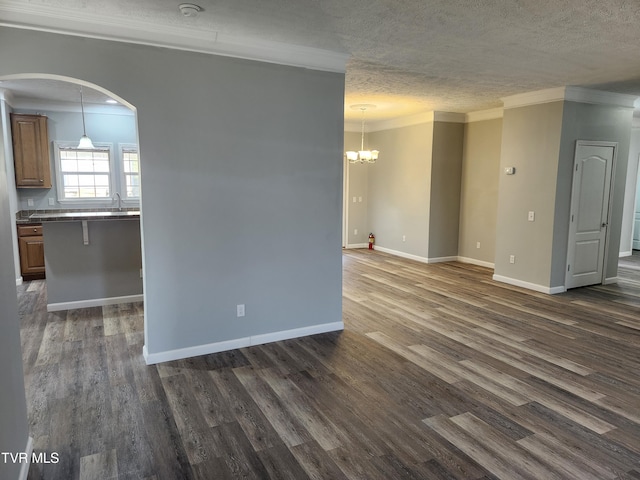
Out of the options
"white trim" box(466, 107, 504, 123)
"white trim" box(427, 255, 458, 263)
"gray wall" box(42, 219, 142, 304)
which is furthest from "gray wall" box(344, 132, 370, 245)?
"gray wall" box(42, 219, 142, 304)

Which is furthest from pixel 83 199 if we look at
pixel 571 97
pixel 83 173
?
pixel 571 97

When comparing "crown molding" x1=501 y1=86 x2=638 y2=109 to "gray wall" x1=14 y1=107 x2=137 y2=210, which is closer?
"crown molding" x1=501 y1=86 x2=638 y2=109

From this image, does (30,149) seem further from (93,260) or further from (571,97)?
(571,97)

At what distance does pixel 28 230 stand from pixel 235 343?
15.1 feet

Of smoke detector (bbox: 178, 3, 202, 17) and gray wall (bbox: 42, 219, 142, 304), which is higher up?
smoke detector (bbox: 178, 3, 202, 17)

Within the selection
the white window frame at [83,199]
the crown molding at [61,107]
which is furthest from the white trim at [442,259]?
the crown molding at [61,107]

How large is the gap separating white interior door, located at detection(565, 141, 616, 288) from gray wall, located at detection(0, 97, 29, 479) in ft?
20.9

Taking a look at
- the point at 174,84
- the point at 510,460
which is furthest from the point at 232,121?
the point at 510,460

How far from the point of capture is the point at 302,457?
2.38m

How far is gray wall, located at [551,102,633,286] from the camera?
5.64 m

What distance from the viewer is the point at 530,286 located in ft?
20.0

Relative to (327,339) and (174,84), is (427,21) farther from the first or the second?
(327,339)

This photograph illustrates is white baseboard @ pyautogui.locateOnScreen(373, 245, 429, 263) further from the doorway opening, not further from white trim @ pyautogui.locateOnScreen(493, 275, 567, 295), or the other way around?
the doorway opening

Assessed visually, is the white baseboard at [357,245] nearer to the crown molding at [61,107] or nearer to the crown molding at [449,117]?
the crown molding at [449,117]
